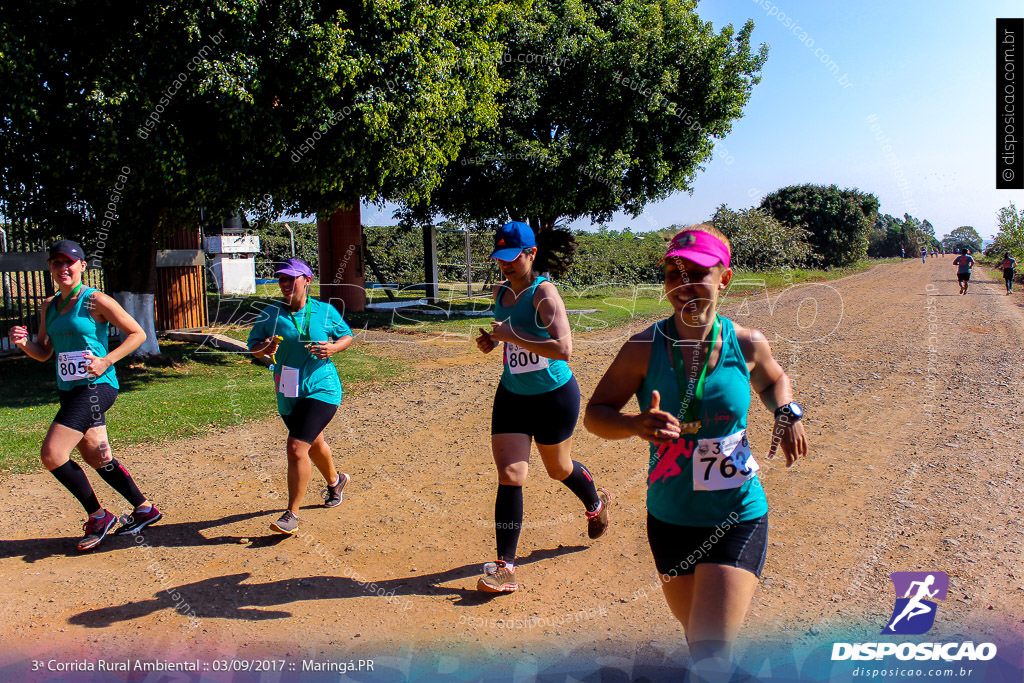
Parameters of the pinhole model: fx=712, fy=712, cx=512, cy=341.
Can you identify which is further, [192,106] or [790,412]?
[192,106]

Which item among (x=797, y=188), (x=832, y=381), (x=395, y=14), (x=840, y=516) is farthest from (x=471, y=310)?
(x=797, y=188)

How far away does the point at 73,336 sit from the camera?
4.75 meters

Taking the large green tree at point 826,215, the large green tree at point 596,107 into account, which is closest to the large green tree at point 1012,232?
the large green tree at point 826,215

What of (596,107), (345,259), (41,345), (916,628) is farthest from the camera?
(345,259)

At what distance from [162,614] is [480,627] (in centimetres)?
178

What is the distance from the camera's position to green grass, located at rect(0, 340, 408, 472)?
7.87m

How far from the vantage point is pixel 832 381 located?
34.0 feet

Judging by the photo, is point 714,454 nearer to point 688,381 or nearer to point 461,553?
point 688,381

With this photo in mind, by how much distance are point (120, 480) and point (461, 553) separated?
8.22ft

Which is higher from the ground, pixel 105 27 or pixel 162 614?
pixel 105 27

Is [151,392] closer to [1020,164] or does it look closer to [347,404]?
[347,404]

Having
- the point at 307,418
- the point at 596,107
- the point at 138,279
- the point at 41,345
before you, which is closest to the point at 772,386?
the point at 307,418

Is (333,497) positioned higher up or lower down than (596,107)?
lower down

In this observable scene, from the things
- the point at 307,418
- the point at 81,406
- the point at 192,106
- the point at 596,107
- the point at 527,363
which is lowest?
the point at 307,418
